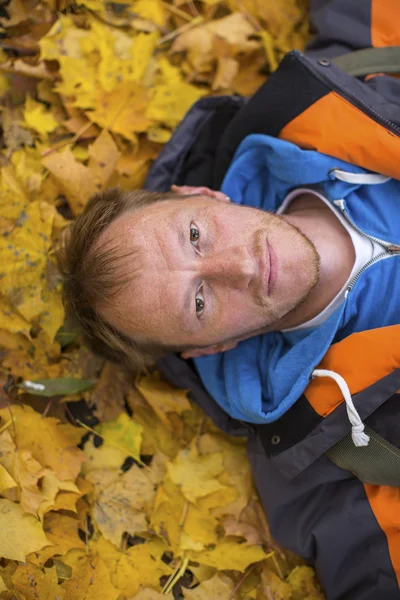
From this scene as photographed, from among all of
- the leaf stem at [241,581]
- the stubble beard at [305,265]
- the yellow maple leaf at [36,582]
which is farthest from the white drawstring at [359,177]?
the yellow maple leaf at [36,582]

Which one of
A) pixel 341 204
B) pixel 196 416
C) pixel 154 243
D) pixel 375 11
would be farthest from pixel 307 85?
pixel 196 416

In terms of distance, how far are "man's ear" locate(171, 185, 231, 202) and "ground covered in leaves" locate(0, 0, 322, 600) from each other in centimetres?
33

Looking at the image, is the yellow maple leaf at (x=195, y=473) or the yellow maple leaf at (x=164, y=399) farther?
the yellow maple leaf at (x=164, y=399)

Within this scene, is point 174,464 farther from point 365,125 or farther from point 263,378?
point 365,125

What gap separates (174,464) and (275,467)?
43 centimetres

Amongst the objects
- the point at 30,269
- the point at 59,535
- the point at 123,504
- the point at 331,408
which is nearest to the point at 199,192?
the point at 30,269

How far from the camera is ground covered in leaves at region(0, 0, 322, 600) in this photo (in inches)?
82.4

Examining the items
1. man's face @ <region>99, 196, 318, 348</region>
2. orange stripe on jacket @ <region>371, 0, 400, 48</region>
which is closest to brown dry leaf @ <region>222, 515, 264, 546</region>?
man's face @ <region>99, 196, 318, 348</region>

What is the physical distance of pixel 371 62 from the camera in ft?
7.62

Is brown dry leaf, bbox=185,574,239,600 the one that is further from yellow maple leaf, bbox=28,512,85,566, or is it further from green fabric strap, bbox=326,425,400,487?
green fabric strap, bbox=326,425,400,487

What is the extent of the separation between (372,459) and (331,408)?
219 millimetres

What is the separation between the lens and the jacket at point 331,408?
6.24 ft

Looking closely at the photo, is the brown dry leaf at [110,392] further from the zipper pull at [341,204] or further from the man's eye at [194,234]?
the zipper pull at [341,204]

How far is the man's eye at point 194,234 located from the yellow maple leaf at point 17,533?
1178 millimetres
